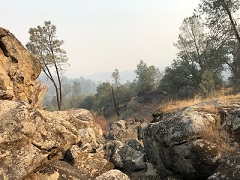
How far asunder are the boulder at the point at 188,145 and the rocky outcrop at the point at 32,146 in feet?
9.82

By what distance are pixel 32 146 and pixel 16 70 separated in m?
6.25

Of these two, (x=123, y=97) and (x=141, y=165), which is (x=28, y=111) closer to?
(x=141, y=165)

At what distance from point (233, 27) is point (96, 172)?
22.5 metres

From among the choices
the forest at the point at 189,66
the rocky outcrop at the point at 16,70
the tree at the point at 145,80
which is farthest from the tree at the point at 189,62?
the rocky outcrop at the point at 16,70

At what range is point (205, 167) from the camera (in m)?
9.47

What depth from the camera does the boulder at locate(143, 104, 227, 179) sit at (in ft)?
31.4

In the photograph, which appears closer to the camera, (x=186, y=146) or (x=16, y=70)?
(x=186, y=146)

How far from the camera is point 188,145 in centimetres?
1003

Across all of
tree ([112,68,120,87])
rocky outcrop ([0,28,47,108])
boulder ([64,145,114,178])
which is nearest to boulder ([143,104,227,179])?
boulder ([64,145,114,178])

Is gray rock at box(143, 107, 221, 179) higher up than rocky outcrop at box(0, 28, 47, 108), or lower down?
lower down

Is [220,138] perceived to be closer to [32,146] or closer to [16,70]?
[32,146]

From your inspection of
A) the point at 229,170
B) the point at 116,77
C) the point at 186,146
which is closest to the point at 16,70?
the point at 186,146

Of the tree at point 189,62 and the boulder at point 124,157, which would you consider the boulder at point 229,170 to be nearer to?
the boulder at point 124,157

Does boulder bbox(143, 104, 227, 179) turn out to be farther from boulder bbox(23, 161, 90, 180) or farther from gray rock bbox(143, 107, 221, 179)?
boulder bbox(23, 161, 90, 180)
